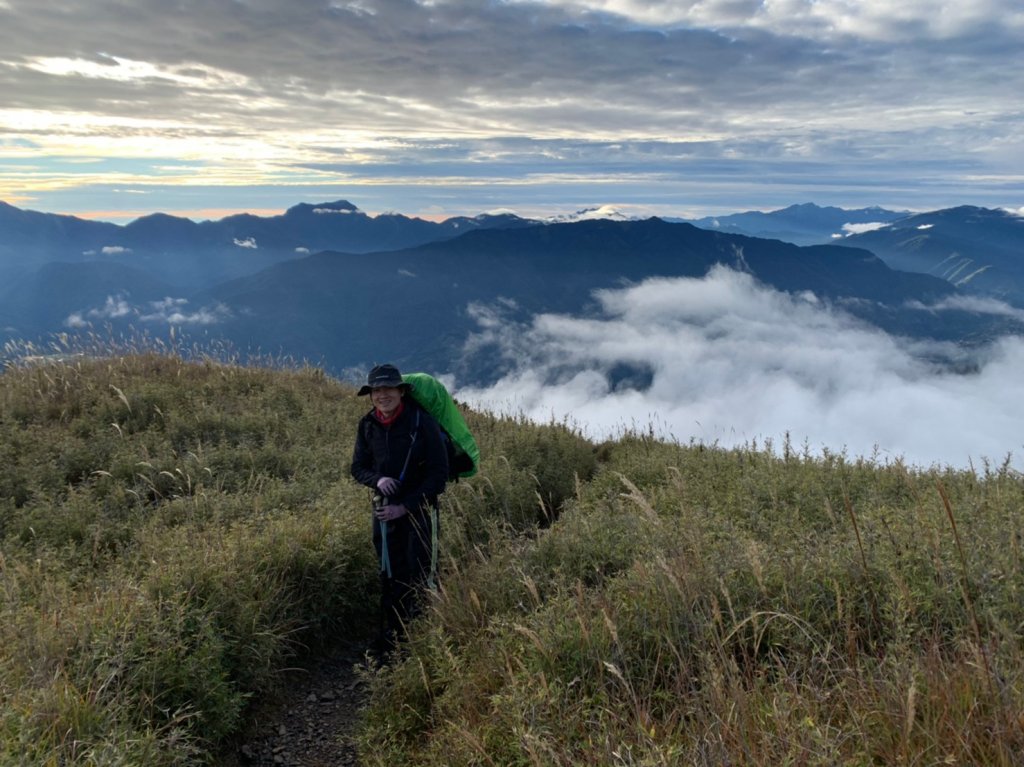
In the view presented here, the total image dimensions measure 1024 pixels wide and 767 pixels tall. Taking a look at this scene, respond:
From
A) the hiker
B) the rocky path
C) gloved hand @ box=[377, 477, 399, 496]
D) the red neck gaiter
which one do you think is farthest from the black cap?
the rocky path

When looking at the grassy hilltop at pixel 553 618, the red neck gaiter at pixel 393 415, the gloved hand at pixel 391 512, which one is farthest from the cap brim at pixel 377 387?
the grassy hilltop at pixel 553 618

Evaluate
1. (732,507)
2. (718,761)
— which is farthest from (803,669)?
(732,507)

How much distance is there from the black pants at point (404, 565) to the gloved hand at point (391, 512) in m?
0.17

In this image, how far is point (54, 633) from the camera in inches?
147

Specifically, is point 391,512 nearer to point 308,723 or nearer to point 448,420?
point 448,420

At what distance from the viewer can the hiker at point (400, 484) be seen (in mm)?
5105

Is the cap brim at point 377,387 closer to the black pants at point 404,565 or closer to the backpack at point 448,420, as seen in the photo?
the backpack at point 448,420

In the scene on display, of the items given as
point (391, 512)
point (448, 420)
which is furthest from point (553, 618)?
point (448, 420)

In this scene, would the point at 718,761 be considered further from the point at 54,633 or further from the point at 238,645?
the point at 54,633

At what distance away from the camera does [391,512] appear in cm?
509

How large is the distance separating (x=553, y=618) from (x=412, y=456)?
198cm

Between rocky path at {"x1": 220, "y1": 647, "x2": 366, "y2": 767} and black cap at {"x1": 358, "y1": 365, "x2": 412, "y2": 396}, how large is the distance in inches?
95.3

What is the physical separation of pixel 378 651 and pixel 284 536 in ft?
4.65

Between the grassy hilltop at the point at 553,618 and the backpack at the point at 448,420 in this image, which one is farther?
the backpack at the point at 448,420
